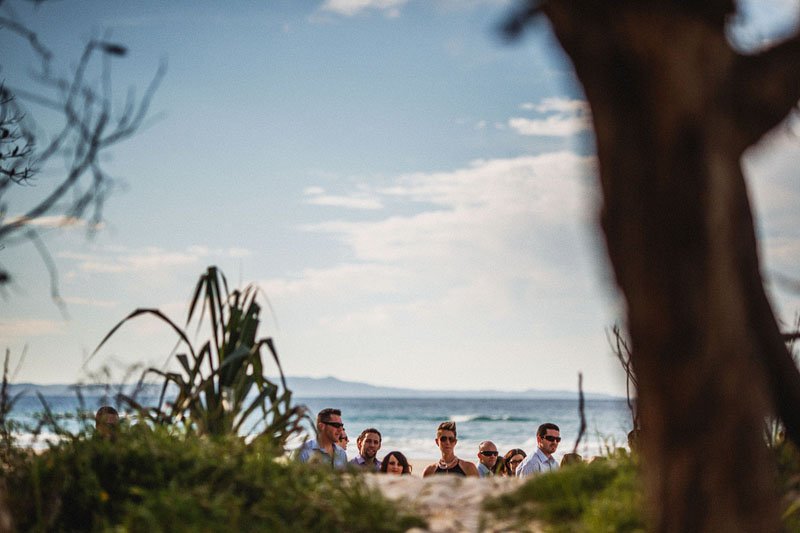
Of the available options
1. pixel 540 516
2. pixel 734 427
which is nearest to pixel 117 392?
pixel 540 516

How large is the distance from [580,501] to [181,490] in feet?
5.46

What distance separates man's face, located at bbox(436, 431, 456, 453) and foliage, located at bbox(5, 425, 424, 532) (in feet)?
14.6

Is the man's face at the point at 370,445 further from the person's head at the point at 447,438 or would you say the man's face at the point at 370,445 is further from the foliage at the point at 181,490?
the foliage at the point at 181,490

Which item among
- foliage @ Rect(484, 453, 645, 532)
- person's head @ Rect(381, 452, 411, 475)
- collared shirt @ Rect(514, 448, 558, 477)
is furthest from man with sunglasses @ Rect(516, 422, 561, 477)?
foliage @ Rect(484, 453, 645, 532)

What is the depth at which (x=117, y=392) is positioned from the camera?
412 cm

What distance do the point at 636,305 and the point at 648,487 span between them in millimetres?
573

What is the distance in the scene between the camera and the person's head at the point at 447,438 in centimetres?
808

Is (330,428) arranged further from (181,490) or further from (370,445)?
(181,490)

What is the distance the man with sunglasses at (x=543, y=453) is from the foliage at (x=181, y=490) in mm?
4138

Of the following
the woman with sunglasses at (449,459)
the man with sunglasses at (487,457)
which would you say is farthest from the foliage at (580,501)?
the man with sunglasses at (487,457)

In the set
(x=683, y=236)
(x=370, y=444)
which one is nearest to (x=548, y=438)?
(x=370, y=444)

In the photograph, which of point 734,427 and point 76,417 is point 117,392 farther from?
point 734,427

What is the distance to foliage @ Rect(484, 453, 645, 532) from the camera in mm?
3008

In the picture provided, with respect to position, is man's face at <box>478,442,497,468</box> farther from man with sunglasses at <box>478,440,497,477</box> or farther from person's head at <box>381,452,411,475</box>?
person's head at <box>381,452,411,475</box>
